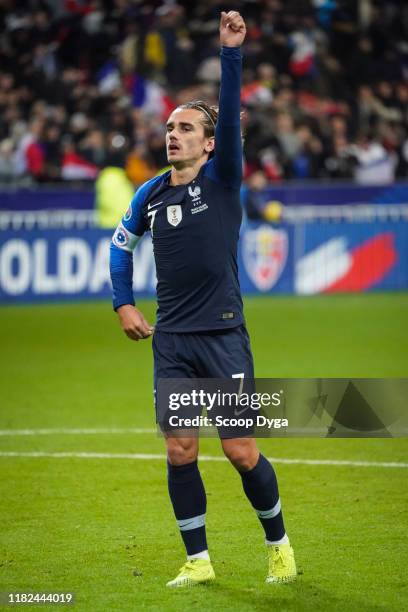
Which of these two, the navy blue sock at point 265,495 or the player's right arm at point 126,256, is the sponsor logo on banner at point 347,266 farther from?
the navy blue sock at point 265,495

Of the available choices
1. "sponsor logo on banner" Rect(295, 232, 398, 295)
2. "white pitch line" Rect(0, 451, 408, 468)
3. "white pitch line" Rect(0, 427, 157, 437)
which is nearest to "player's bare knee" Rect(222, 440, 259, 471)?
"white pitch line" Rect(0, 451, 408, 468)

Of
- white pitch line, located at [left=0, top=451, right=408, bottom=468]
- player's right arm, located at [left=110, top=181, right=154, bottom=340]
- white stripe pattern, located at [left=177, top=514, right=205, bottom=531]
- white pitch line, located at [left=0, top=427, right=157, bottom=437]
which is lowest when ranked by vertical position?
white pitch line, located at [left=0, top=427, right=157, bottom=437]

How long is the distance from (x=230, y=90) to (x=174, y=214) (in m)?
0.72

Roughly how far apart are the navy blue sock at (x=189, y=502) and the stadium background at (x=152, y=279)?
0.24 m

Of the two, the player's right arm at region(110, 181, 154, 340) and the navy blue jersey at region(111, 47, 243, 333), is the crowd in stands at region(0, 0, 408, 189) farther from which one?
the navy blue jersey at region(111, 47, 243, 333)

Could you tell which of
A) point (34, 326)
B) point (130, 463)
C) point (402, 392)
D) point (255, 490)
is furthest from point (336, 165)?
point (255, 490)

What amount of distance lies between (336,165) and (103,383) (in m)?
10.5

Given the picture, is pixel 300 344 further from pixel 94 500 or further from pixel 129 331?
pixel 129 331

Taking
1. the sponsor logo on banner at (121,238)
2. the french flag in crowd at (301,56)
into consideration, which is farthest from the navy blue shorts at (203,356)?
the french flag in crowd at (301,56)

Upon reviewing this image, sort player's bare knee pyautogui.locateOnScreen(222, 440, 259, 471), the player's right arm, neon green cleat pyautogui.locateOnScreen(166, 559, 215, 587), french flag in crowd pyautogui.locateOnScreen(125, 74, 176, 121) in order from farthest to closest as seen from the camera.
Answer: french flag in crowd pyautogui.locateOnScreen(125, 74, 176, 121) → the player's right arm → neon green cleat pyautogui.locateOnScreen(166, 559, 215, 587) → player's bare knee pyautogui.locateOnScreen(222, 440, 259, 471)

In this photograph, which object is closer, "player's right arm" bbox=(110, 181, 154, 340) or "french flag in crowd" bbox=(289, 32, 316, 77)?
"player's right arm" bbox=(110, 181, 154, 340)

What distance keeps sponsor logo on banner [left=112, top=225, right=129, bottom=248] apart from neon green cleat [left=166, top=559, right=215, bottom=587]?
1621 millimetres

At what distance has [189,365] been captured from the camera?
612 centimetres

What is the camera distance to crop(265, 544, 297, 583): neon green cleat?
20.2 feet
